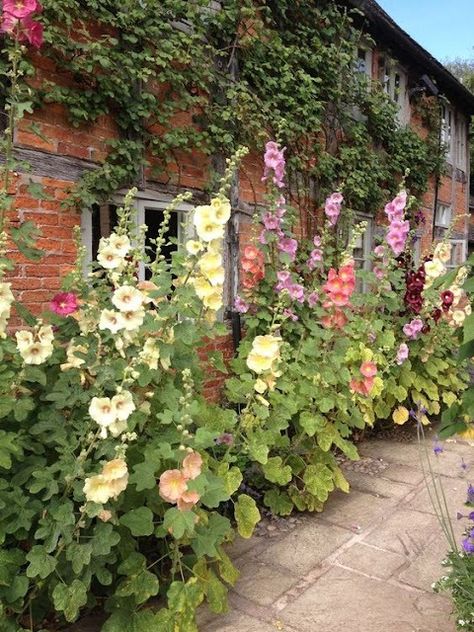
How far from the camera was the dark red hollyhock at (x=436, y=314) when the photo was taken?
188 inches

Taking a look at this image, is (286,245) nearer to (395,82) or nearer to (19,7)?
(19,7)

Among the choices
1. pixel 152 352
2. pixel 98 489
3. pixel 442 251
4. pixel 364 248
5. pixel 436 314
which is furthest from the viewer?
pixel 364 248

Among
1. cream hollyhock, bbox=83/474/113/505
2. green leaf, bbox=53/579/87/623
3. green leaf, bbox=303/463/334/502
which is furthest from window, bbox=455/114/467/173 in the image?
green leaf, bbox=53/579/87/623

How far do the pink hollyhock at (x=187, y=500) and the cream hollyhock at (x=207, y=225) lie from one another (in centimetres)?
97

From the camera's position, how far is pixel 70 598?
195 centimetres

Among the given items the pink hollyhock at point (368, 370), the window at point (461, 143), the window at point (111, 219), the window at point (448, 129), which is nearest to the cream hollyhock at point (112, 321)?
the window at point (111, 219)

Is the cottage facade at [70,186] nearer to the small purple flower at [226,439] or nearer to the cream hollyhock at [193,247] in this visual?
the cream hollyhock at [193,247]

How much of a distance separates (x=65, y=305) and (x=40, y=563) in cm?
98

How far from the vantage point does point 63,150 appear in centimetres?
354

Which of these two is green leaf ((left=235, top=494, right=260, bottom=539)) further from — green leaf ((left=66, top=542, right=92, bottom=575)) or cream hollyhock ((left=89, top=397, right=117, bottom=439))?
cream hollyhock ((left=89, top=397, right=117, bottom=439))

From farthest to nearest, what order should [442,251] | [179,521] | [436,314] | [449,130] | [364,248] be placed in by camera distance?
[449,130]
[364,248]
[436,314]
[442,251]
[179,521]

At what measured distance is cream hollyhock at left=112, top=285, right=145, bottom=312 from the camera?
80.7 inches

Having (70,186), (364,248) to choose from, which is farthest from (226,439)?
(364,248)

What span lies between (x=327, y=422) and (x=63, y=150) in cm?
240
